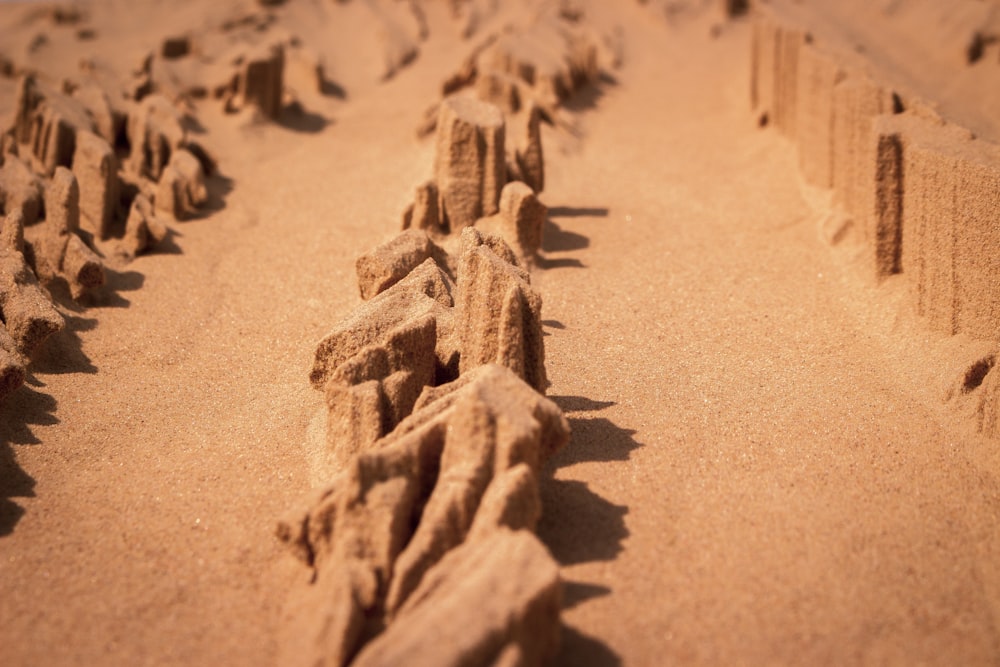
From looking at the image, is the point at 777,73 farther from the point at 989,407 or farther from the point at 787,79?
the point at 989,407

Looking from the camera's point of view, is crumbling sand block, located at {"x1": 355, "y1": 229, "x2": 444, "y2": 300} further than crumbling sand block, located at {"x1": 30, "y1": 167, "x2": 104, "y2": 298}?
No

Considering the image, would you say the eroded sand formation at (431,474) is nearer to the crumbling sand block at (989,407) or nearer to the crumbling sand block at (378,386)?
the crumbling sand block at (378,386)

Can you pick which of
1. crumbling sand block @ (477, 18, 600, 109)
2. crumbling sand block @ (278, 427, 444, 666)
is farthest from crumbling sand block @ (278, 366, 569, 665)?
crumbling sand block @ (477, 18, 600, 109)

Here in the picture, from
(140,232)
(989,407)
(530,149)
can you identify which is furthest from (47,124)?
(989,407)

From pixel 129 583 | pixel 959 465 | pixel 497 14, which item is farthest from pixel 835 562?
pixel 497 14

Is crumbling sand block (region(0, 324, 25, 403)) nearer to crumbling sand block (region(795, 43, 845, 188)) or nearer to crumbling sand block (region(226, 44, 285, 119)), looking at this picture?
crumbling sand block (region(795, 43, 845, 188))

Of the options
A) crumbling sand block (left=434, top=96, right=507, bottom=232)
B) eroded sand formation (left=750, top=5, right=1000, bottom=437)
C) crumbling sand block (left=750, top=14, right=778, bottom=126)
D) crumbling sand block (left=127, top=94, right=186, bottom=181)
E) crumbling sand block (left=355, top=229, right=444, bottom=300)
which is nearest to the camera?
eroded sand formation (left=750, top=5, right=1000, bottom=437)

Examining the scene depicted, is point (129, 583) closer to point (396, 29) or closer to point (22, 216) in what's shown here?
point (22, 216)
